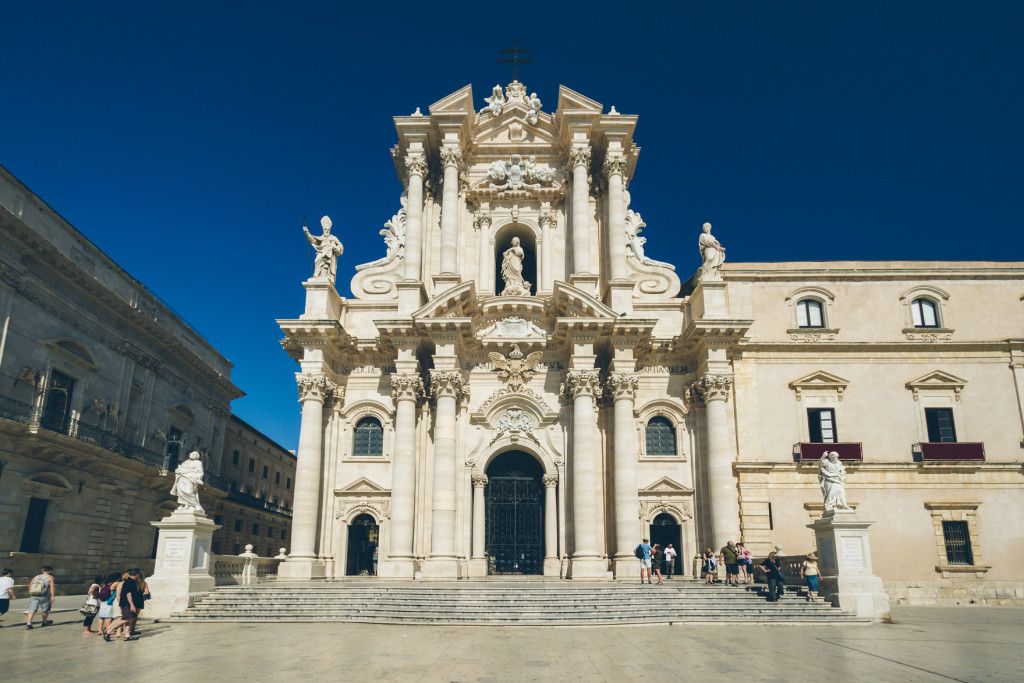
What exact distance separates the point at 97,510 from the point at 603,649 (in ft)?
A: 83.4

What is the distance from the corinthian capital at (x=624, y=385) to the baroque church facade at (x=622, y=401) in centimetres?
8

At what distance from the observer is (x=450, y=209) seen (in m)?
30.2

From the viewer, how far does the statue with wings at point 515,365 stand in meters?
28.4

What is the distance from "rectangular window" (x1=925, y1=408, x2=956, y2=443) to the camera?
2800cm

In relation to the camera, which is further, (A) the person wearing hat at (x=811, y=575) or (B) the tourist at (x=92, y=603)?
(A) the person wearing hat at (x=811, y=575)

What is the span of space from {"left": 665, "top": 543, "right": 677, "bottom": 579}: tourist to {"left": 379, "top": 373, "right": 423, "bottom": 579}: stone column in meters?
8.79

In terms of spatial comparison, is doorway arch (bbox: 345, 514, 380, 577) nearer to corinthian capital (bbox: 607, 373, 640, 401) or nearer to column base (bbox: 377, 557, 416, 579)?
column base (bbox: 377, 557, 416, 579)

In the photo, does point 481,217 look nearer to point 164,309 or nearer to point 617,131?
point 617,131

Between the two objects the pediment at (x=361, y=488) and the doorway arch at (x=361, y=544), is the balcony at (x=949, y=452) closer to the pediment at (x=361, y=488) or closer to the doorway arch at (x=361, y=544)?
the pediment at (x=361, y=488)

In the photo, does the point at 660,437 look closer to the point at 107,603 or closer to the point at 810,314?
the point at 810,314

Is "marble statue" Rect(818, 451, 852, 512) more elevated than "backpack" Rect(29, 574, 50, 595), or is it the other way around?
"marble statue" Rect(818, 451, 852, 512)

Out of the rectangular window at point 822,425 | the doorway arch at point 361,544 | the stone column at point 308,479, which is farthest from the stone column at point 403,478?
the rectangular window at point 822,425

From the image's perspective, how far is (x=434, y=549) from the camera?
83.1 feet

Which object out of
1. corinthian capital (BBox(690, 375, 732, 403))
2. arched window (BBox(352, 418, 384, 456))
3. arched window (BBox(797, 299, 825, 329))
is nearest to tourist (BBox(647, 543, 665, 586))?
corinthian capital (BBox(690, 375, 732, 403))
